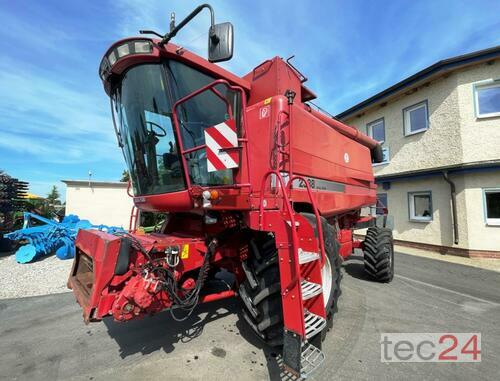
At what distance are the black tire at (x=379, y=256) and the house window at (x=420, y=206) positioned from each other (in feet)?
16.7

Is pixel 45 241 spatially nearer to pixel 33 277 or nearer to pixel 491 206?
pixel 33 277

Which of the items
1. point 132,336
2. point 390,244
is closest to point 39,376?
point 132,336

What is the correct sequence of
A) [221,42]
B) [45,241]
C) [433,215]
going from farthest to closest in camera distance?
[433,215] → [45,241] → [221,42]

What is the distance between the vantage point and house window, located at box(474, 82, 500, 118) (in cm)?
804

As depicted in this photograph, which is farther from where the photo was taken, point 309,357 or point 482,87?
point 482,87

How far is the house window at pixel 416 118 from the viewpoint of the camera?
31.1 feet

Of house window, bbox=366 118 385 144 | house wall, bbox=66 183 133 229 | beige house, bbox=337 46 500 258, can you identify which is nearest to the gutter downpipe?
beige house, bbox=337 46 500 258

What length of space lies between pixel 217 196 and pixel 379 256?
13.0ft

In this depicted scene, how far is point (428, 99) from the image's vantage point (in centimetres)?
927

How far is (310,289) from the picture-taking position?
238 cm

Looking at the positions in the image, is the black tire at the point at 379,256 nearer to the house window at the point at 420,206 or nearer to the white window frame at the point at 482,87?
the house window at the point at 420,206

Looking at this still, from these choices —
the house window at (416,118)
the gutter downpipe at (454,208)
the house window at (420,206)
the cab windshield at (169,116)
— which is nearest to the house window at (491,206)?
the gutter downpipe at (454,208)

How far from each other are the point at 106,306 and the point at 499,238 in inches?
393

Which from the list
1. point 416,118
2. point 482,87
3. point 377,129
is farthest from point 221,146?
point 377,129
